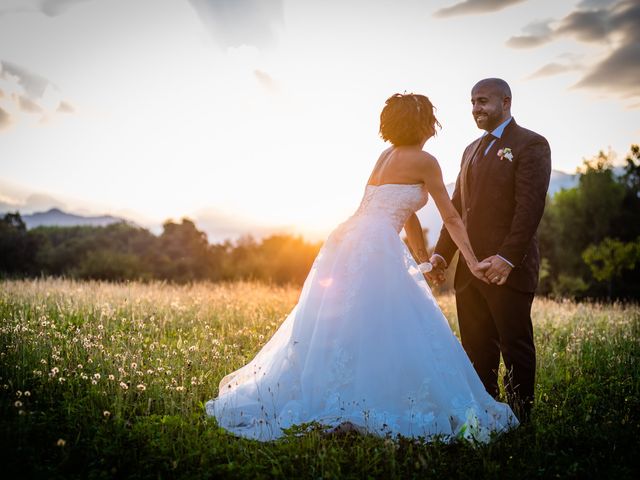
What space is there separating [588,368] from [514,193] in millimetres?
3633

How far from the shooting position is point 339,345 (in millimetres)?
4609

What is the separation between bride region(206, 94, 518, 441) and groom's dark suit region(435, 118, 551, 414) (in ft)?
1.11

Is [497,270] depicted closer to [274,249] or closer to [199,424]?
[199,424]

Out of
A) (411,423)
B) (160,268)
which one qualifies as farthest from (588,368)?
(160,268)

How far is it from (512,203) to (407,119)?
1520mm

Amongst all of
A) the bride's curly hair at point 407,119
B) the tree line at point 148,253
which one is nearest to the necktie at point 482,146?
the bride's curly hair at point 407,119

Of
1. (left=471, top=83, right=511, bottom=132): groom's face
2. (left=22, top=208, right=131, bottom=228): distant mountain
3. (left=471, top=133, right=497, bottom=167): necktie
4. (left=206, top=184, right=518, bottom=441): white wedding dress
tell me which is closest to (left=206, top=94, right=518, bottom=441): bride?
(left=206, top=184, right=518, bottom=441): white wedding dress

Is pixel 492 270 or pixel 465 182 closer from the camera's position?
pixel 492 270

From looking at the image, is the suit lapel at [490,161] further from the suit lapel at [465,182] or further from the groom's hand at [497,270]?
the groom's hand at [497,270]

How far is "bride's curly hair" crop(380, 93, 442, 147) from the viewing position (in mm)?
5004

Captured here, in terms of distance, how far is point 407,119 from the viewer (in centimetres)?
501

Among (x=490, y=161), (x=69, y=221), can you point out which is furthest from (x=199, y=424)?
(x=69, y=221)

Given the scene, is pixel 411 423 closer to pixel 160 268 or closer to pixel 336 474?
pixel 336 474

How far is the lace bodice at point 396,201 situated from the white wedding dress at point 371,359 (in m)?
0.01
